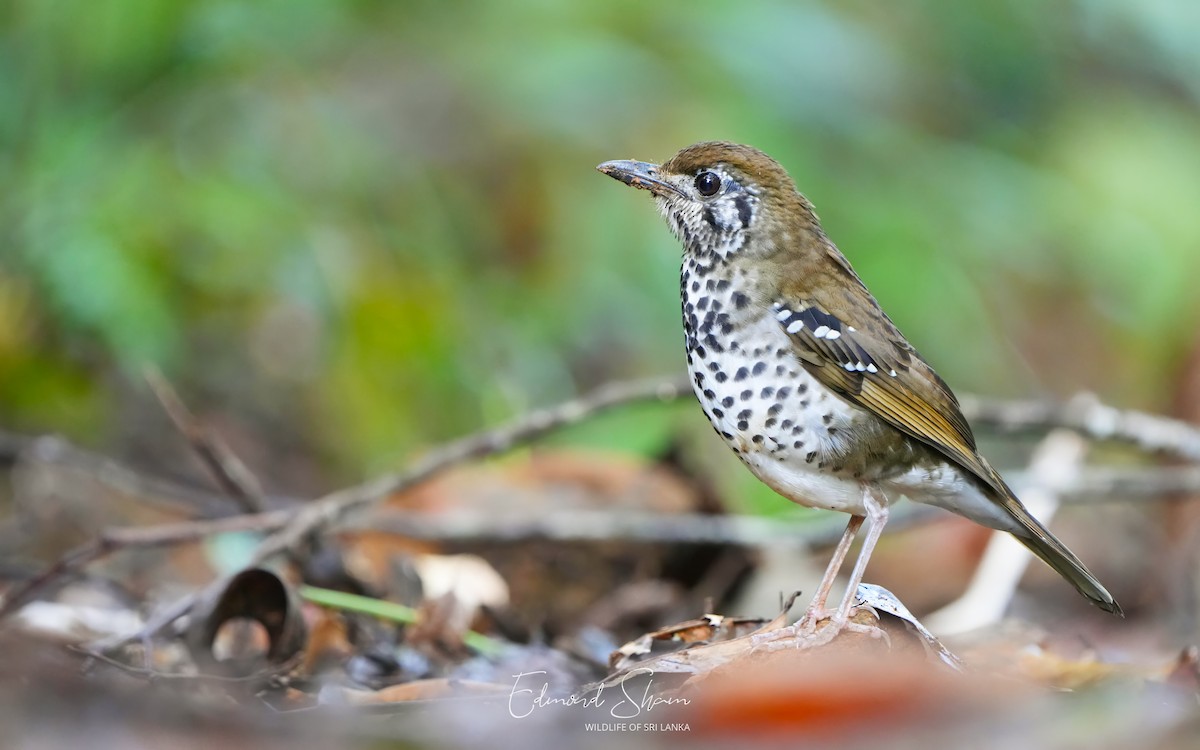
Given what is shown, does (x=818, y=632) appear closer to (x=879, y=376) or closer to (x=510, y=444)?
(x=879, y=376)

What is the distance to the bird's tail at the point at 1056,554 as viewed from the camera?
360 centimetres

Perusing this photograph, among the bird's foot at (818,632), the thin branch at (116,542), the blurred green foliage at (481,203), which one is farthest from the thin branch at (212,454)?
the bird's foot at (818,632)

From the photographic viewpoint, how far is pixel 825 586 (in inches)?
135

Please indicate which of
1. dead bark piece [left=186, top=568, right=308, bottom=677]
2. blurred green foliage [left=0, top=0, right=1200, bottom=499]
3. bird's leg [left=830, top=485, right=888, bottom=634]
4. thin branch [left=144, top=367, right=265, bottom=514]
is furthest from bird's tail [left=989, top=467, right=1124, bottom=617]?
thin branch [left=144, top=367, right=265, bottom=514]

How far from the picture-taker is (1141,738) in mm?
1950

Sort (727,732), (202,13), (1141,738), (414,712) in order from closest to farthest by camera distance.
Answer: (1141,738)
(727,732)
(414,712)
(202,13)

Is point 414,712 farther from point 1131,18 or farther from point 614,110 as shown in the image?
point 1131,18

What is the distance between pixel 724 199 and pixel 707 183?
0.22 feet

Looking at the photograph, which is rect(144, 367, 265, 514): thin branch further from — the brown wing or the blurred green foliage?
the brown wing

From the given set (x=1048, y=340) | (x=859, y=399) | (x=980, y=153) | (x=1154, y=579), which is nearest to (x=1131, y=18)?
(x=980, y=153)

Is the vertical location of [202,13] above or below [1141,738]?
above

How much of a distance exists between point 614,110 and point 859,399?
144 inches

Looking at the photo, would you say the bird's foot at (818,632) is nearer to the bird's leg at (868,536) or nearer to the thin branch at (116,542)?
the bird's leg at (868,536)

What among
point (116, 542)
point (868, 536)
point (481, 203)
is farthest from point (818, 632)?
point (481, 203)
